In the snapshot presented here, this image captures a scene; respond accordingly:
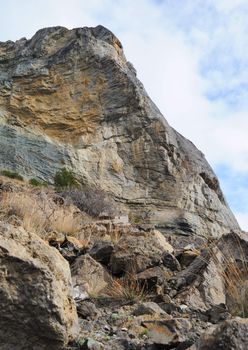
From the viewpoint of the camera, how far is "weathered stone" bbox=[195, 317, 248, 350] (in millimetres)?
2951

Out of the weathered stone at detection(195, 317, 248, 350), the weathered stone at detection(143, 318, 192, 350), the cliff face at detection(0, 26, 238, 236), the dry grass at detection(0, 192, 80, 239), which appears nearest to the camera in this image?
the weathered stone at detection(195, 317, 248, 350)

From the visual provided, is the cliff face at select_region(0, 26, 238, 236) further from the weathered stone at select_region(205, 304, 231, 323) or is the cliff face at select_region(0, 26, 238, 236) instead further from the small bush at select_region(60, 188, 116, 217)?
the weathered stone at select_region(205, 304, 231, 323)

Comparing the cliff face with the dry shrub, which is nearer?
the dry shrub

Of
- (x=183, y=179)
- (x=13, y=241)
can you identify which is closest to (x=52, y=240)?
(x=13, y=241)

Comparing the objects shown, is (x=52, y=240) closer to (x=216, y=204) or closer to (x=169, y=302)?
(x=169, y=302)

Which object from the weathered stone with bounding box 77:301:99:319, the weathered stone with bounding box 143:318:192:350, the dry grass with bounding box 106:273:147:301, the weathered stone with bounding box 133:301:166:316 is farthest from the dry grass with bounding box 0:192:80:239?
the weathered stone with bounding box 143:318:192:350

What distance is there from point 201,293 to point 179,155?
2182 cm

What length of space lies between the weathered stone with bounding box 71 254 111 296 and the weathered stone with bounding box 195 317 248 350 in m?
2.79

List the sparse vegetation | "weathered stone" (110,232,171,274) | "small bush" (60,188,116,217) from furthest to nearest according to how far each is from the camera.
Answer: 1. the sparse vegetation
2. "small bush" (60,188,116,217)
3. "weathered stone" (110,232,171,274)

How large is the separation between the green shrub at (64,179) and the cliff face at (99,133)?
22.6 inches

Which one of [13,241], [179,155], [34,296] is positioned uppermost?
[179,155]

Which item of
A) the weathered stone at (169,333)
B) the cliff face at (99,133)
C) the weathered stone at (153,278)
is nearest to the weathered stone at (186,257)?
the weathered stone at (153,278)

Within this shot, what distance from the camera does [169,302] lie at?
5.13 m

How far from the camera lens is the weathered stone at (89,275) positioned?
5.89 metres
